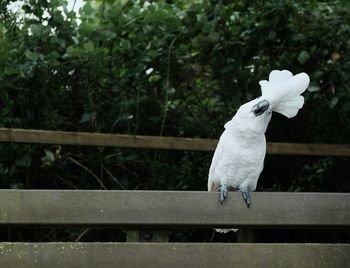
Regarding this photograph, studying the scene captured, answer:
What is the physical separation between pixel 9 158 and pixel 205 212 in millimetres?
1721

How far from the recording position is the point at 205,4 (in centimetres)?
334

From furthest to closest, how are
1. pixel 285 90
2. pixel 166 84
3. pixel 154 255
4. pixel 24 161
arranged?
pixel 166 84, pixel 24 161, pixel 285 90, pixel 154 255

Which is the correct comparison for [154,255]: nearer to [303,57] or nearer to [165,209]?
[165,209]

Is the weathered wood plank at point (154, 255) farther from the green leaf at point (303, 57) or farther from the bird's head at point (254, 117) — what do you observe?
the green leaf at point (303, 57)

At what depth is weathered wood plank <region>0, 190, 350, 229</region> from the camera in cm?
180

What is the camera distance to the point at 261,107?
2.12 metres

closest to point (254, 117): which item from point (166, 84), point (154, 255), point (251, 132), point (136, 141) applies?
point (251, 132)

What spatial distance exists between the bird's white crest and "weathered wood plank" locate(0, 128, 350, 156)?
972 millimetres

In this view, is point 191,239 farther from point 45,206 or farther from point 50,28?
point 45,206

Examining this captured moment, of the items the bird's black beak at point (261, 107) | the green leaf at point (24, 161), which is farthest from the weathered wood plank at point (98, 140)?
the bird's black beak at point (261, 107)

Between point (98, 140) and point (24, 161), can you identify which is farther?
point (24, 161)

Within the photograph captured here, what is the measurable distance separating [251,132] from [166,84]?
4.46 ft

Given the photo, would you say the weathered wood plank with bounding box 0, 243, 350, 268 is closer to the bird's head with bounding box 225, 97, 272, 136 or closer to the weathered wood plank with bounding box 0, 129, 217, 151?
the bird's head with bounding box 225, 97, 272, 136

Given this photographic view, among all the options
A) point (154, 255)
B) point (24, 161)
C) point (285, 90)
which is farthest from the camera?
point (24, 161)
